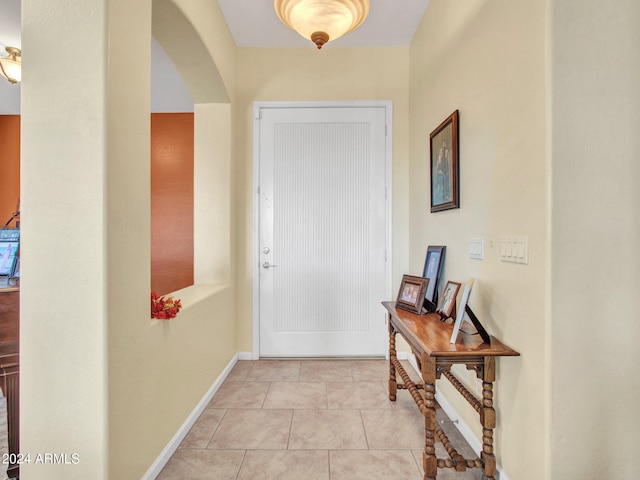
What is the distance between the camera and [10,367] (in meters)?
1.50

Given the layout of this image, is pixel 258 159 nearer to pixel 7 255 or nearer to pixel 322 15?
pixel 322 15

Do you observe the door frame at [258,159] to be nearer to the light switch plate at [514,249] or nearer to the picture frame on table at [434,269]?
the picture frame on table at [434,269]

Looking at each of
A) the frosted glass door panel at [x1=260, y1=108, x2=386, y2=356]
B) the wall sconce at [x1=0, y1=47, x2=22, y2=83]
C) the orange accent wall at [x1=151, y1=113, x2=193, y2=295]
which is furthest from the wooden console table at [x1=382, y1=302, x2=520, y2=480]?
the orange accent wall at [x1=151, y1=113, x2=193, y2=295]

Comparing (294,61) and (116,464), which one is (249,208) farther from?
(116,464)

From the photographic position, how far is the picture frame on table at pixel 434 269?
7.41 feet

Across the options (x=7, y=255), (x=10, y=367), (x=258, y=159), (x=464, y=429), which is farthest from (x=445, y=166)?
(x=7, y=255)

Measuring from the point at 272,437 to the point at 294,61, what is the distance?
298 centimetres

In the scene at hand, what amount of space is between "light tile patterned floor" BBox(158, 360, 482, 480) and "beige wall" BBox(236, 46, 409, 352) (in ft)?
3.17

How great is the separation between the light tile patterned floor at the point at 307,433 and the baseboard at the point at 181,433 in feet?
0.10

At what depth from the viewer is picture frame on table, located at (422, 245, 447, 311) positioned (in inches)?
89.0

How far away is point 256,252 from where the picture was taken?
3.15 meters

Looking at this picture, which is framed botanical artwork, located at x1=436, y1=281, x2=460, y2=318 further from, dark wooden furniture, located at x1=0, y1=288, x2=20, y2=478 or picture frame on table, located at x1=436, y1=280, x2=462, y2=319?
dark wooden furniture, located at x1=0, y1=288, x2=20, y2=478

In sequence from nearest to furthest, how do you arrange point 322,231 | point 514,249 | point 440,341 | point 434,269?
point 514,249 < point 440,341 < point 434,269 < point 322,231

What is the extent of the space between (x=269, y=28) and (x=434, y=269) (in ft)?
7.63
